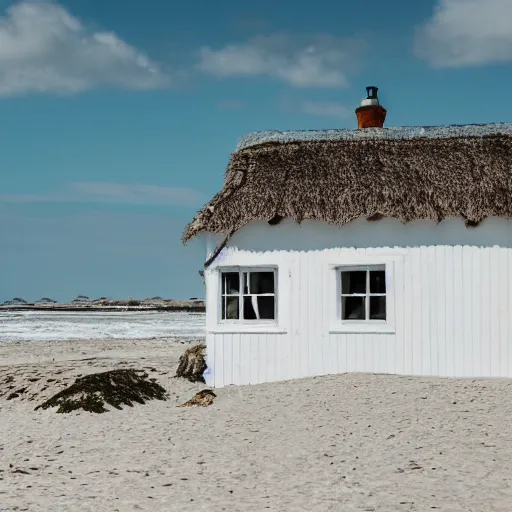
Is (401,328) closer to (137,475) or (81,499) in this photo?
(137,475)

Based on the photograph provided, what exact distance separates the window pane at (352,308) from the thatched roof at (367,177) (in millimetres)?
1531

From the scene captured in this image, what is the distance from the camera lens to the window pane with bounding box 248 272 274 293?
15.2 metres

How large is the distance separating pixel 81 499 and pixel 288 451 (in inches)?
117

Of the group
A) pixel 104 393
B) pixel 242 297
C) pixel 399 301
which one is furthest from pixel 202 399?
pixel 399 301

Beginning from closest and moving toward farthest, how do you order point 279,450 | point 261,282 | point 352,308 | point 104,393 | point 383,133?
point 279,450 < point 104,393 < point 352,308 < point 261,282 < point 383,133

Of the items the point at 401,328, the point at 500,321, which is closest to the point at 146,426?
the point at 401,328

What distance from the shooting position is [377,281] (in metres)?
14.8

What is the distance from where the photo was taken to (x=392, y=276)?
48.1ft

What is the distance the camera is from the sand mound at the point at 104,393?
44.4 ft

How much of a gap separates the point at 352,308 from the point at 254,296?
77.1 inches

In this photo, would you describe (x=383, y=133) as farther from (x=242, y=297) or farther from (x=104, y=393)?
(x=104, y=393)

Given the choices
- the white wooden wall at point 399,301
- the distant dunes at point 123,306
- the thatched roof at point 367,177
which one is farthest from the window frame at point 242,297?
the distant dunes at point 123,306

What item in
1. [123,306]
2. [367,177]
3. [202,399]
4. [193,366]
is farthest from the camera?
[123,306]

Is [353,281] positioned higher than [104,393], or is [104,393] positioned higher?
[353,281]
